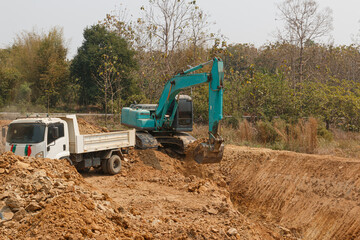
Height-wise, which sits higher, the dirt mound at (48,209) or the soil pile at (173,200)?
the dirt mound at (48,209)

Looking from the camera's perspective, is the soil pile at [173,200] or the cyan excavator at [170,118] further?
the cyan excavator at [170,118]

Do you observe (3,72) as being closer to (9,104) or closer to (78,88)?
(9,104)

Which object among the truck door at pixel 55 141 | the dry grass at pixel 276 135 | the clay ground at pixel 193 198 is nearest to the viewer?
the clay ground at pixel 193 198

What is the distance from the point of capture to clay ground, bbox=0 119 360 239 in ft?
19.5

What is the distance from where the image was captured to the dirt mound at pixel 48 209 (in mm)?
5418

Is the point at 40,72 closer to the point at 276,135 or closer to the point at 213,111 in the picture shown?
the point at 276,135

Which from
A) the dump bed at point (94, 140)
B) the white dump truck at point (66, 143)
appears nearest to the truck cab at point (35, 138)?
the white dump truck at point (66, 143)

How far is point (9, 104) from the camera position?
24734 millimetres

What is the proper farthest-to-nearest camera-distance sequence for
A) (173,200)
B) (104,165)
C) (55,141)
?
(104,165)
(55,141)
(173,200)

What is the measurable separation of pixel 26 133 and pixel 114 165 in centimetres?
307

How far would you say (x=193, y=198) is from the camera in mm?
9336

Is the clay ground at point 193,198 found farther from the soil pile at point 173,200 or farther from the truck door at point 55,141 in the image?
the truck door at point 55,141

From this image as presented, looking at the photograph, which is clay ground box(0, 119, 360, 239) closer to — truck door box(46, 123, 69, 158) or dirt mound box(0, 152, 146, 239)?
dirt mound box(0, 152, 146, 239)

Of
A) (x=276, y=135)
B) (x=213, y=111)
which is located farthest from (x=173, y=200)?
(x=276, y=135)
